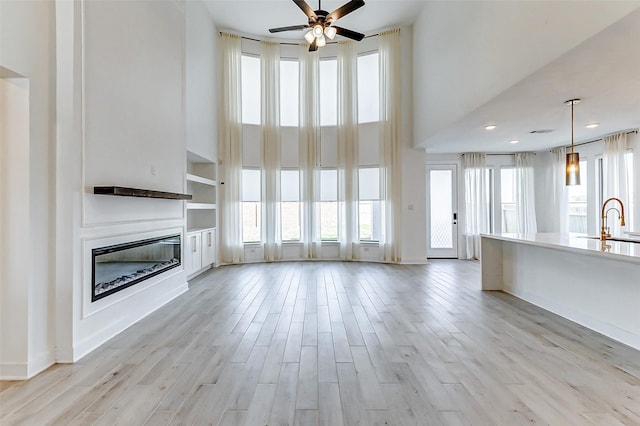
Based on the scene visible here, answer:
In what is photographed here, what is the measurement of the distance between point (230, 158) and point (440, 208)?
520 cm

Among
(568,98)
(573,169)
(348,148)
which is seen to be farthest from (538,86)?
(348,148)

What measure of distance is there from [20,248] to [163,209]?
1.84m

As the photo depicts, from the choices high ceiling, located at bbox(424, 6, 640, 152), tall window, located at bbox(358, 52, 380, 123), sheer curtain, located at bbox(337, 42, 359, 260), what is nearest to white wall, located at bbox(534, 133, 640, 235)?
high ceiling, located at bbox(424, 6, 640, 152)

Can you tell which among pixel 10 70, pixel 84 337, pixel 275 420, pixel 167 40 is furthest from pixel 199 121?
pixel 275 420

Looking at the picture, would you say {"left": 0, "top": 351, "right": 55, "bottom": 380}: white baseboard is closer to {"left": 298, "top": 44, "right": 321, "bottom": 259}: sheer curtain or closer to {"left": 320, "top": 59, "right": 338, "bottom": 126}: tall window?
{"left": 298, "top": 44, "right": 321, "bottom": 259}: sheer curtain

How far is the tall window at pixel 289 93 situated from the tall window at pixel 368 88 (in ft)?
4.97

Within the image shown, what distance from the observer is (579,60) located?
284 centimetres

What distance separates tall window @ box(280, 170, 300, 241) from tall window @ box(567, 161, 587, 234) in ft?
20.3

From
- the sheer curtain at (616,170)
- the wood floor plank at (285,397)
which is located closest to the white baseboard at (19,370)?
the wood floor plank at (285,397)

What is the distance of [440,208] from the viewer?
8.01m

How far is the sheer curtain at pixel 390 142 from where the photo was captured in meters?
7.11

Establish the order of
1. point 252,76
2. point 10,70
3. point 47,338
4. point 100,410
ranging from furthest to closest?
point 252,76 < point 47,338 < point 10,70 < point 100,410

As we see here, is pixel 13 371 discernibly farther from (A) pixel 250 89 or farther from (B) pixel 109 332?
(A) pixel 250 89

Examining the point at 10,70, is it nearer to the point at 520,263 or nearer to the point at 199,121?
the point at 199,121
